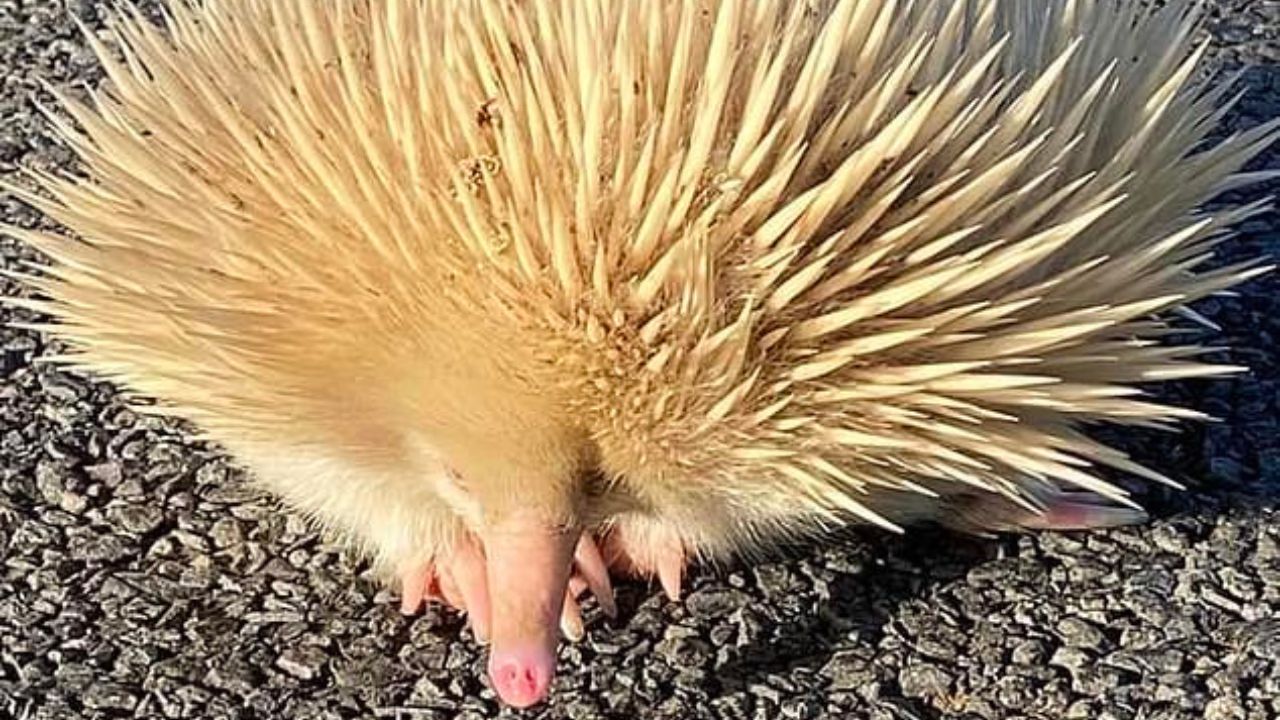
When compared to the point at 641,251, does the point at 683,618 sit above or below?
below

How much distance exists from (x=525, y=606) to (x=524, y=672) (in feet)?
0.13

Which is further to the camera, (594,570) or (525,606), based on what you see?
(594,570)

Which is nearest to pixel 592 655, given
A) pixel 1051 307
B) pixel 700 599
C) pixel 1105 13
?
pixel 700 599

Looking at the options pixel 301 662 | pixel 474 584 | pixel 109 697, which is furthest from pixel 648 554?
pixel 109 697

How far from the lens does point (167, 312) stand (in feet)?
4.25

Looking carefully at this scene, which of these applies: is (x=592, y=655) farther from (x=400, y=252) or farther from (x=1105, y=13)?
(x=1105, y=13)

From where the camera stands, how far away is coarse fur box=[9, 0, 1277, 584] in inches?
46.3

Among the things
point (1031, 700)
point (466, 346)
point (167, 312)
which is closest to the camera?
point (466, 346)

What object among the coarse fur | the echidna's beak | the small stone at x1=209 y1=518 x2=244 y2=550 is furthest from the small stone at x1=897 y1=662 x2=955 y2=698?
the small stone at x1=209 y1=518 x2=244 y2=550

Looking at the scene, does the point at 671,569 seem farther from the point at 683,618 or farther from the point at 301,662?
the point at 301,662

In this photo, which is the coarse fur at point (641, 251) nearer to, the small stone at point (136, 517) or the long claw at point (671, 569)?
the long claw at point (671, 569)

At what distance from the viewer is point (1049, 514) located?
5.11 feet

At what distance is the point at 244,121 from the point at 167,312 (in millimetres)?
124

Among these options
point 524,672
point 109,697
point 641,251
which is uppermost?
point 641,251
